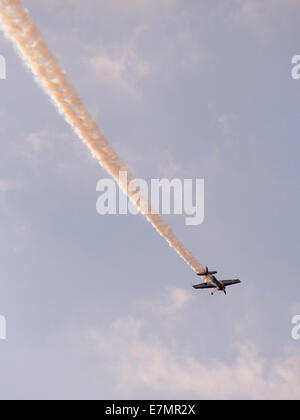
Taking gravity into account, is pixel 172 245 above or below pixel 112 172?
below

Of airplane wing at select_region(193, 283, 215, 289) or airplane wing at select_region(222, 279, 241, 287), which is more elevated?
airplane wing at select_region(222, 279, 241, 287)

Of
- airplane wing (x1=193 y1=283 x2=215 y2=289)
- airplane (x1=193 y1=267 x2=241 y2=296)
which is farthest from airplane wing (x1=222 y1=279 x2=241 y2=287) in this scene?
airplane wing (x1=193 y1=283 x2=215 y2=289)

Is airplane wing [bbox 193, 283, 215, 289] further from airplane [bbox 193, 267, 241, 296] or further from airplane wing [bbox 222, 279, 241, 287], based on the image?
airplane wing [bbox 222, 279, 241, 287]

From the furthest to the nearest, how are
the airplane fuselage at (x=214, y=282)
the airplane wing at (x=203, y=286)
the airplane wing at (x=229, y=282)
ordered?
the airplane wing at (x=229, y=282) → the airplane wing at (x=203, y=286) → the airplane fuselage at (x=214, y=282)

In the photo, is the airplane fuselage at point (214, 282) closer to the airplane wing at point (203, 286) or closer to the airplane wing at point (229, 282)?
the airplane wing at point (203, 286)

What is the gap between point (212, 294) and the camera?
7881cm

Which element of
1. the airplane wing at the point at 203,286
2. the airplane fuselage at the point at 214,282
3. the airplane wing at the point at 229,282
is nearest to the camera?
the airplane fuselage at the point at 214,282

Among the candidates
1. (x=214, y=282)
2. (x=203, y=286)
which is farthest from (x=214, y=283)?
(x=203, y=286)

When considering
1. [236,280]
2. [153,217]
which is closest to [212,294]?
[236,280]

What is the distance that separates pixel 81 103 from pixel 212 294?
49.4 meters

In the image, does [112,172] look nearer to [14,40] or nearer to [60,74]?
[60,74]

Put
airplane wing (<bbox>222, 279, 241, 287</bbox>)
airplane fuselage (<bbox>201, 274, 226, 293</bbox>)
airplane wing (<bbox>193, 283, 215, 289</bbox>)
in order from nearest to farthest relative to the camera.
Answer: airplane fuselage (<bbox>201, 274, 226, 293</bbox>), airplane wing (<bbox>193, 283, 215, 289</bbox>), airplane wing (<bbox>222, 279, 241, 287</bbox>)

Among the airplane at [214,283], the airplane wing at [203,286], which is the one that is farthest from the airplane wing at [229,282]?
the airplane wing at [203,286]

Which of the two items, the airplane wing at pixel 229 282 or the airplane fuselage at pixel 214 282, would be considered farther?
the airplane wing at pixel 229 282
